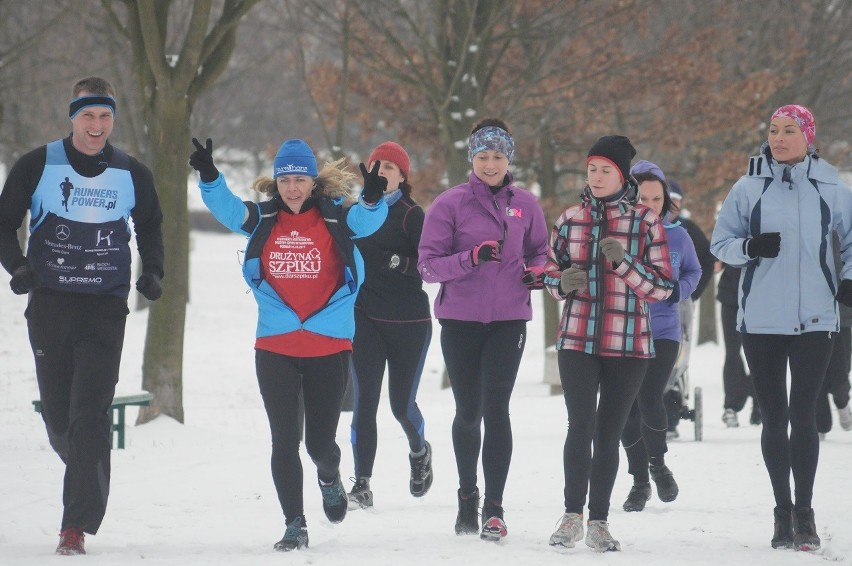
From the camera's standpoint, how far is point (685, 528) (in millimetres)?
6621

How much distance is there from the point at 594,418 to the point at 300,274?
1633mm

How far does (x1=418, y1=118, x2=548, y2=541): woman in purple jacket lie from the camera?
633 centimetres

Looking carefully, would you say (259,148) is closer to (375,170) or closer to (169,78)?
(169,78)

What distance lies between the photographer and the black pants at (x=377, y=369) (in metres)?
7.46

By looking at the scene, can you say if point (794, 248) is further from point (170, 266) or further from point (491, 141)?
point (170, 266)

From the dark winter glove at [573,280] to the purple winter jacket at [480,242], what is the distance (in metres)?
0.49

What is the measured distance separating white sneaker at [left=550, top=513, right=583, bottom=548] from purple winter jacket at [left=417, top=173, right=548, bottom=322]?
3.56 feet

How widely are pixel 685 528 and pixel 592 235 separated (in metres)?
1.75

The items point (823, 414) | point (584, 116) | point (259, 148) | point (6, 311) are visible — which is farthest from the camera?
point (259, 148)

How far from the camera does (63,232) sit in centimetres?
600

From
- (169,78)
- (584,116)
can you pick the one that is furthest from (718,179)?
(169,78)

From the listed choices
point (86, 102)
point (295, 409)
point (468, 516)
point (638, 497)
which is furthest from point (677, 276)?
point (86, 102)

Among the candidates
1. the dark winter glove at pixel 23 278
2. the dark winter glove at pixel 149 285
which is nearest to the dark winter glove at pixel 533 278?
the dark winter glove at pixel 149 285

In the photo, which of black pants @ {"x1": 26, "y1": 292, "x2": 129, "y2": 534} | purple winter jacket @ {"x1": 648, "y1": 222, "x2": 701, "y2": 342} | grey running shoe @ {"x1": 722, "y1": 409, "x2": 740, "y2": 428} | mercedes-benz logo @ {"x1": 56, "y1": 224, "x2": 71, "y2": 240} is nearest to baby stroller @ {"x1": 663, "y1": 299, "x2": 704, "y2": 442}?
grey running shoe @ {"x1": 722, "y1": 409, "x2": 740, "y2": 428}
